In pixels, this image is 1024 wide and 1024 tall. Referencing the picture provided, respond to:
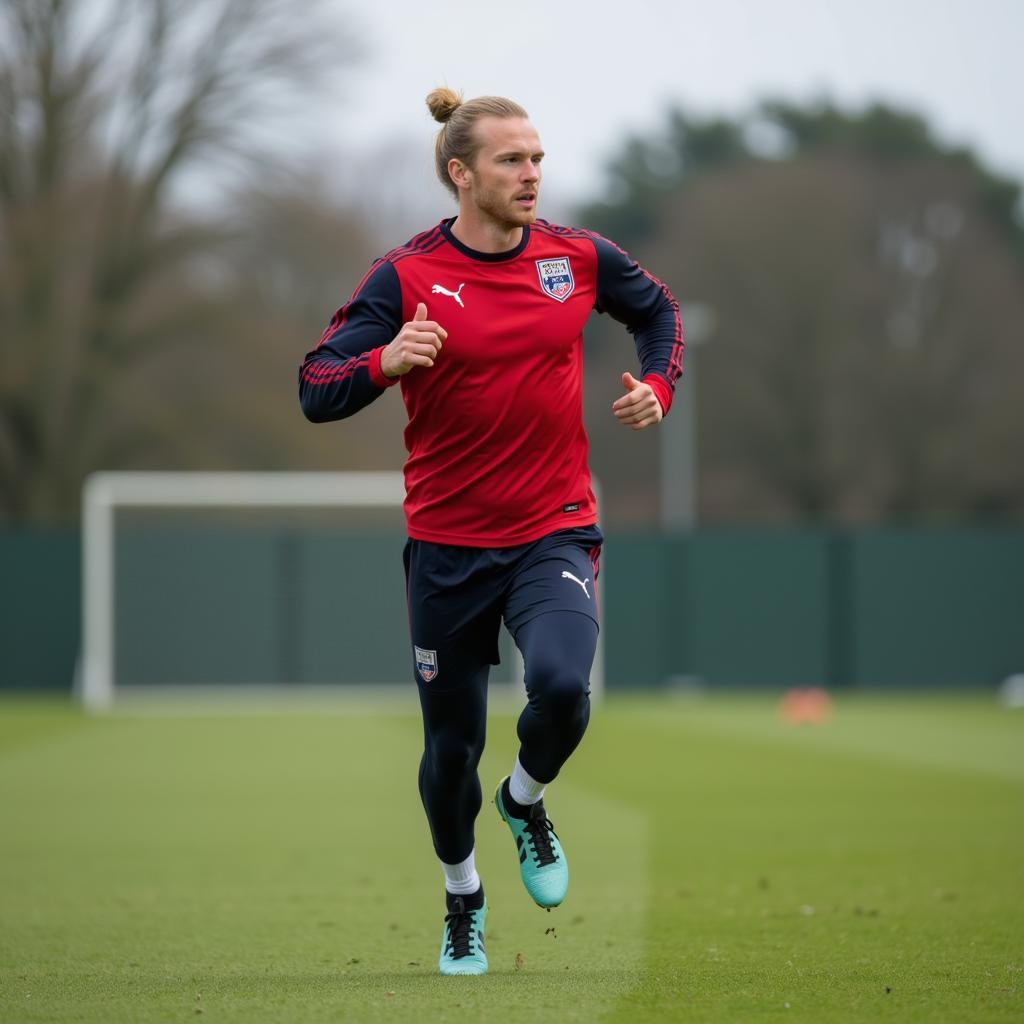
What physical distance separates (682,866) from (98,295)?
23358 millimetres

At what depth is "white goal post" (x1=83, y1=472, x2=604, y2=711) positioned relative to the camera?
861 inches

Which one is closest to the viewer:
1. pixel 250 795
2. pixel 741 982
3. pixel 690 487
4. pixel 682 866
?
pixel 741 982

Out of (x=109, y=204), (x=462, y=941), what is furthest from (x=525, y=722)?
(x=109, y=204)

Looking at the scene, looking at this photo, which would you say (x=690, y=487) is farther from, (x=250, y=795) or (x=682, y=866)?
(x=682, y=866)

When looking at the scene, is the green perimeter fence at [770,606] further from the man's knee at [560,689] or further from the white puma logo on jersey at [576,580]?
the man's knee at [560,689]

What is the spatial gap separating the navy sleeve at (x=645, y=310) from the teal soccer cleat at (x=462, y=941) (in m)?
1.77

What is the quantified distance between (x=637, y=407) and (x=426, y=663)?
103cm

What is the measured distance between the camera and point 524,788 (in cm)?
561

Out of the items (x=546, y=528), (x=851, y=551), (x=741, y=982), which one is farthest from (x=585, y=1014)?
(x=851, y=551)

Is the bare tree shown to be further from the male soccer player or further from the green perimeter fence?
the male soccer player

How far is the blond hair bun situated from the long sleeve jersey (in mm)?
417

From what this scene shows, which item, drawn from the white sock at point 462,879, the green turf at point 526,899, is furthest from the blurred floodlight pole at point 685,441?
the white sock at point 462,879

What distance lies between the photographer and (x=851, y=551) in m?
24.9

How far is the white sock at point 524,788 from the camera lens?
5.59 m
